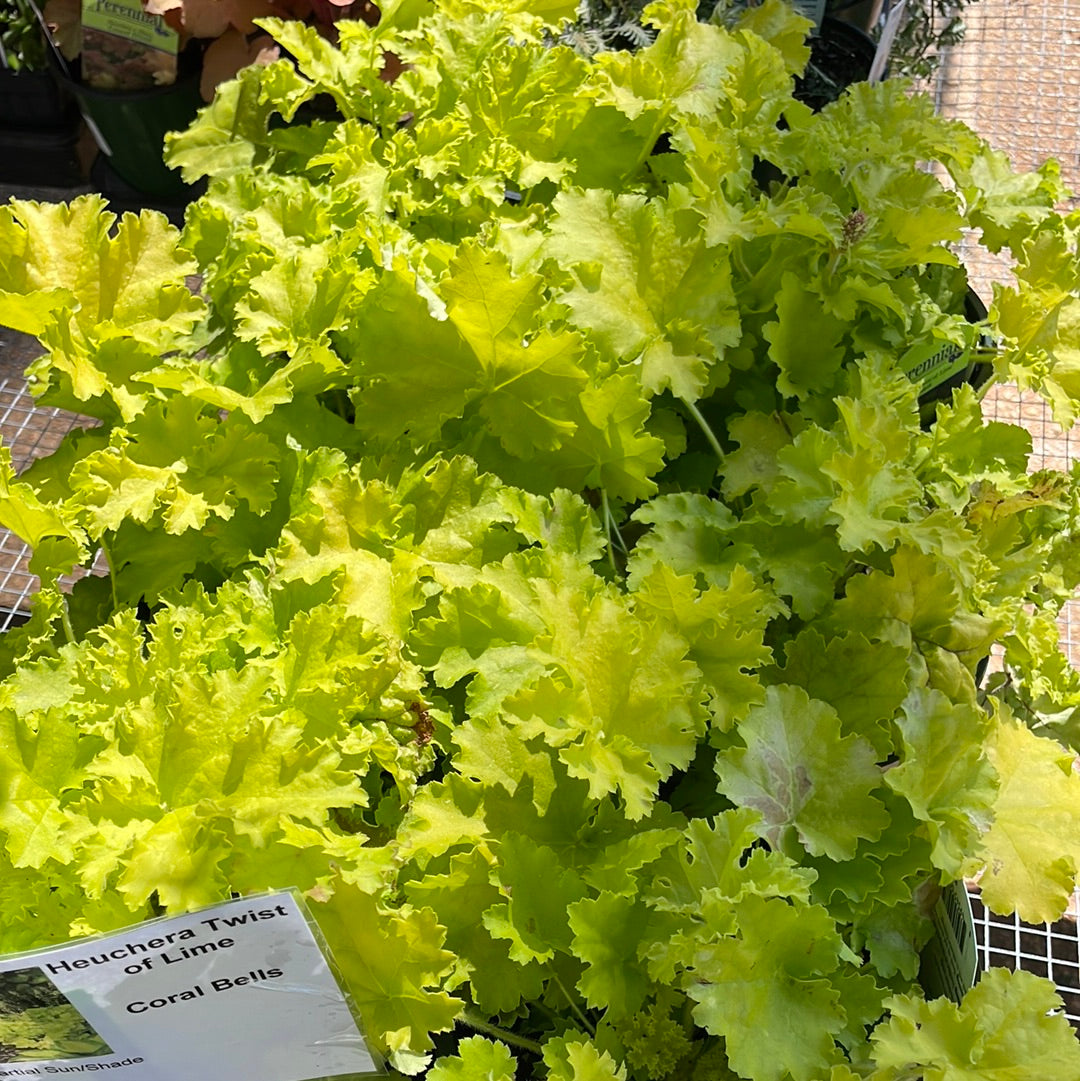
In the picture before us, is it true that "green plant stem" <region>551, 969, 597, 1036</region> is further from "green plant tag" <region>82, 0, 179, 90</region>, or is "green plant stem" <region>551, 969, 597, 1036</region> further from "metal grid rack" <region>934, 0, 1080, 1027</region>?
"green plant tag" <region>82, 0, 179, 90</region>

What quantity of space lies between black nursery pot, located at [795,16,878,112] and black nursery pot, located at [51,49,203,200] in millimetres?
1019

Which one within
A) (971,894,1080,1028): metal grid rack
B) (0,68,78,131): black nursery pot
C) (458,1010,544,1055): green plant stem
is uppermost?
(0,68,78,131): black nursery pot

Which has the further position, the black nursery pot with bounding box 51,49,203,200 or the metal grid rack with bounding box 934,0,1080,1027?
the black nursery pot with bounding box 51,49,203,200

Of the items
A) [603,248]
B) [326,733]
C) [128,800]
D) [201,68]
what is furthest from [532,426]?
[201,68]

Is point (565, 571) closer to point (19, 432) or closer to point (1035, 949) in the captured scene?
point (1035, 949)

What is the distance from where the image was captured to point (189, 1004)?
0.63 m

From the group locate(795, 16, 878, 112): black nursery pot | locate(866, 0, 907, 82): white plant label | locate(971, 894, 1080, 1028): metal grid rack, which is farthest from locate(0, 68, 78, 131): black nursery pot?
locate(971, 894, 1080, 1028): metal grid rack

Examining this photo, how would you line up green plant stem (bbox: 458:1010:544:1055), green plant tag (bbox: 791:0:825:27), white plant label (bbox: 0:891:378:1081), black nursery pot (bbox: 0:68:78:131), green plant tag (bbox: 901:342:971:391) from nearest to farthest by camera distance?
white plant label (bbox: 0:891:378:1081), green plant stem (bbox: 458:1010:544:1055), green plant tag (bbox: 901:342:971:391), green plant tag (bbox: 791:0:825:27), black nursery pot (bbox: 0:68:78:131)

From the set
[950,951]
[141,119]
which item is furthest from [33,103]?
[950,951]

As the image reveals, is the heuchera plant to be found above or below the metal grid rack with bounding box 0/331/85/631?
above

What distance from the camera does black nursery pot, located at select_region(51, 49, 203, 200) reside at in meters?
1.94

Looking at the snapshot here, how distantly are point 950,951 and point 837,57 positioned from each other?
1412 millimetres

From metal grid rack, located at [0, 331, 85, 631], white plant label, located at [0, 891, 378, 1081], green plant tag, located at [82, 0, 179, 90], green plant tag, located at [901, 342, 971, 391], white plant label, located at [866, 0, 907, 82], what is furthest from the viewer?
green plant tag, located at [82, 0, 179, 90]

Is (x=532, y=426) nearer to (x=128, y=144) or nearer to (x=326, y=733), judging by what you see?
(x=326, y=733)
